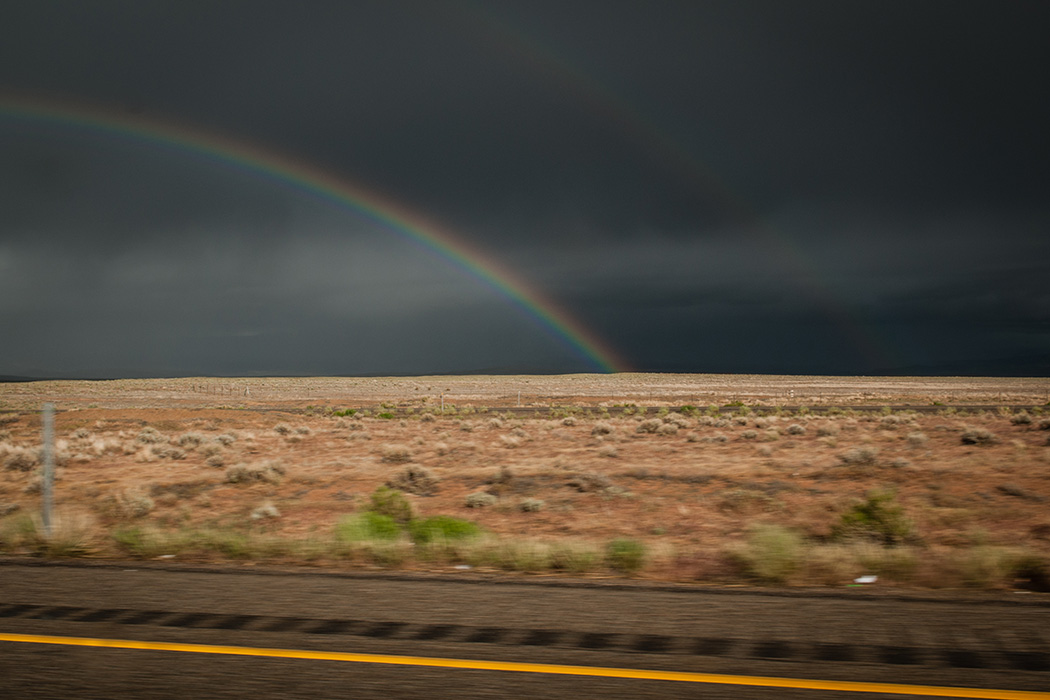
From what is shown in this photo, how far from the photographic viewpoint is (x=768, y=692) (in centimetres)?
468

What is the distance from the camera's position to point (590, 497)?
17.4 metres

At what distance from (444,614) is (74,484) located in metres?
17.7

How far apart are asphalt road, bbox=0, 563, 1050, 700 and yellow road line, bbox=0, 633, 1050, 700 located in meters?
0.07

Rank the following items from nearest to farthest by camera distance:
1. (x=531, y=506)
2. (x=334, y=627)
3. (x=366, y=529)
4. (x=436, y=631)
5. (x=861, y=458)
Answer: (x=436, y=631)
(x=334, y=627)
(x=366, y=529)
(x=531, y=506)
(x=861, y=458)

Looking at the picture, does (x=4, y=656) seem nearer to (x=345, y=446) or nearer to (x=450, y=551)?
(x=450, y=551)

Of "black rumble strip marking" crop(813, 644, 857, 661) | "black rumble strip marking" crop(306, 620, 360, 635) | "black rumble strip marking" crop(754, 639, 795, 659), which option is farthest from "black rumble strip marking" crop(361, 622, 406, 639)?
"black rumble strip marking" crop(813, 644, 857, 661)

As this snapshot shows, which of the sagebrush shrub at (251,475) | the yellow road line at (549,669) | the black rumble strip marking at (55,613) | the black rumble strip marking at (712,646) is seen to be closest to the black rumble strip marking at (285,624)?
the yellow road line at (549,669)

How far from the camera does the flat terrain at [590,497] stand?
360 inches

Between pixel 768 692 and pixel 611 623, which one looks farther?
pixel 611 623

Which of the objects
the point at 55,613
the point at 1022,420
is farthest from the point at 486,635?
the point at 1022,420

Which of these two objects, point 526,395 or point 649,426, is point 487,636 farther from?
point 526,395

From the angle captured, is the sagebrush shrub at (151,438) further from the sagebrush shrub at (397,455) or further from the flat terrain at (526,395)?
the flat terrain at (526,395)

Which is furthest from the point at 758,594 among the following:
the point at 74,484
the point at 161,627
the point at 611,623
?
the point at 74,484

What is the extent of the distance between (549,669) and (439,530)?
7.17 meters
